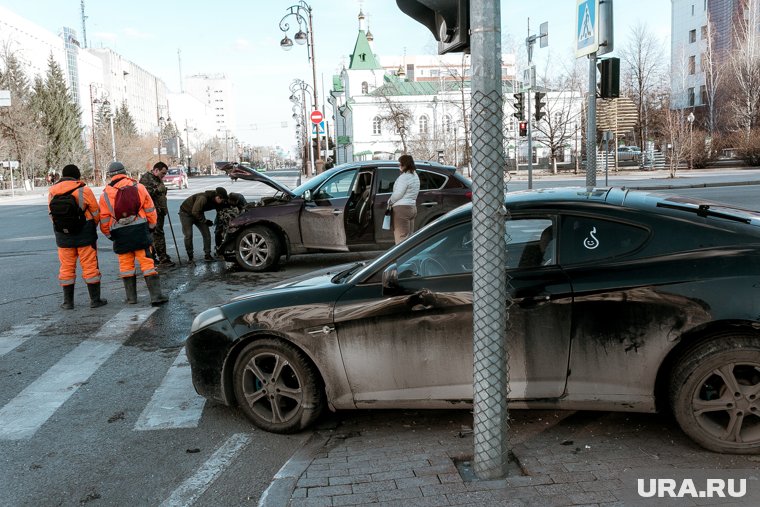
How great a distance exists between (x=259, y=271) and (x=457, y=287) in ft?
25.3

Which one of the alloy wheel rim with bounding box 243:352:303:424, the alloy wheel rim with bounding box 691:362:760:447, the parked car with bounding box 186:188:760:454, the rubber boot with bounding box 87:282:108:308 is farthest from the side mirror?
the rubber boot with bounding box 87:282:108:308

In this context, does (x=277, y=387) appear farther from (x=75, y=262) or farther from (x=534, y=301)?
(x=75, y=262)

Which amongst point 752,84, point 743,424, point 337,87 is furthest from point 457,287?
point 337,87

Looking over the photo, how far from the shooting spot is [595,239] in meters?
4.24

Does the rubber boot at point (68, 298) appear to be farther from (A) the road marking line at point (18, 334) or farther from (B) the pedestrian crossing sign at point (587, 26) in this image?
(B) the pedestrian crossing sign at point (587, 26)

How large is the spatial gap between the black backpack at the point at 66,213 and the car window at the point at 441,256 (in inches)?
231

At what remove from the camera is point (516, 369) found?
4168mm

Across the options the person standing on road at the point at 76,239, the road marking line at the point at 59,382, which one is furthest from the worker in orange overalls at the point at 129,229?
the road marking line at the point at 59,382

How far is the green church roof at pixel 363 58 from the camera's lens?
A: 334ft

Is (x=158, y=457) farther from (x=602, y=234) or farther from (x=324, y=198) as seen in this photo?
(x=324, y=198)

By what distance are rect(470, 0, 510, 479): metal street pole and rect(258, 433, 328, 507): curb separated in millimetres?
1096

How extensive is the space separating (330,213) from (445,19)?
8.06 meters

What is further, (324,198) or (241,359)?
(324,198)

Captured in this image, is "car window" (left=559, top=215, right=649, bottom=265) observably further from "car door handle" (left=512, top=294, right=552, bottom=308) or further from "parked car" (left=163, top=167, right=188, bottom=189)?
"parked car" (left=163, top=167, right=188, bottom=189)
